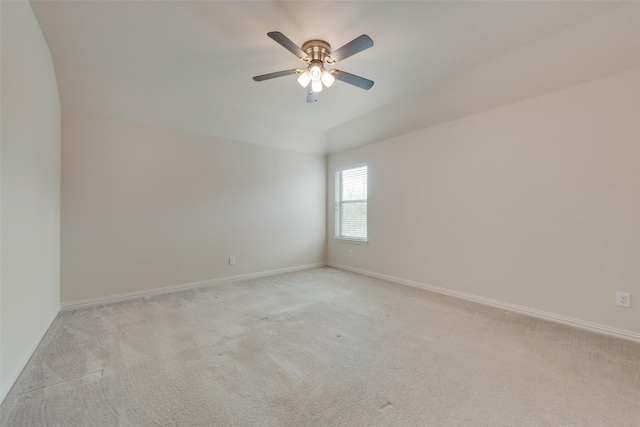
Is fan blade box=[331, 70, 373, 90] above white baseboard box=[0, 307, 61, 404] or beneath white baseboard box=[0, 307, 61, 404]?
above

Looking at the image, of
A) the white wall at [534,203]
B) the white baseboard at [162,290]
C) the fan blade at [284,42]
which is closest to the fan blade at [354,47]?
the fan blade at [284,42]

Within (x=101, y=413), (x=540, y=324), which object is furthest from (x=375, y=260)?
(x=101, y=413)

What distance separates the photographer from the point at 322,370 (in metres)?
1.86

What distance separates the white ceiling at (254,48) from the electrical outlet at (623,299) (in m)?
2.22

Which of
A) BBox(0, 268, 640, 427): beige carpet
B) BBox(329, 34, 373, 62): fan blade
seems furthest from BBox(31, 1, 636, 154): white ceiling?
BBox(0, 268, 640, 427): beige carpet

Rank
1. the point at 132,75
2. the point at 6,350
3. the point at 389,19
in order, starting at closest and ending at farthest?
the point at 6,350 → the point at 389,19 → the point at 132,75

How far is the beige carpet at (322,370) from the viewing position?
1.46 meters

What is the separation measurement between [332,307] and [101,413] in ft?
7.09

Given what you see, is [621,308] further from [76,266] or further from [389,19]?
[76,266]

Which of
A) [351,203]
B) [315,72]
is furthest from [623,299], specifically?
[351,203]

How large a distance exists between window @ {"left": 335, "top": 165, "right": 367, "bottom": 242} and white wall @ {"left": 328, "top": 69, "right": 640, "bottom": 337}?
75cm

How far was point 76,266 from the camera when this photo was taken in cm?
311

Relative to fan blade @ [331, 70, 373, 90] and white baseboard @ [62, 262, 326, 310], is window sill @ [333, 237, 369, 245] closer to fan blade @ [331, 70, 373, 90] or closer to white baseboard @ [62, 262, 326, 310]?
white baseboard @ [62, 262, 326, 310]

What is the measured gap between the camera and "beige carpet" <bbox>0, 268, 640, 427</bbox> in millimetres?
1455
